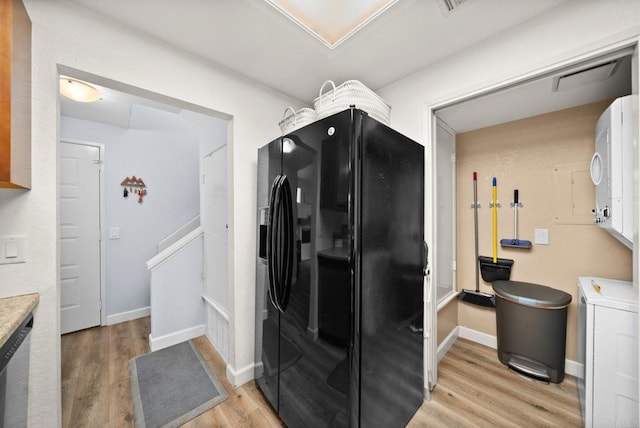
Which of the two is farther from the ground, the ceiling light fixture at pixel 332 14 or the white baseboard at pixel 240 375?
the ceiling light fixture at pixel 332 14

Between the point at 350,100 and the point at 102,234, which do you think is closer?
the point at 350,100

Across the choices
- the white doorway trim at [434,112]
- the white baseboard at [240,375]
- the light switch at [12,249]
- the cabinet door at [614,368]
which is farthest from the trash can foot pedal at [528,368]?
the light switch at [12,249]

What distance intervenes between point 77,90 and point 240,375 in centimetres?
284

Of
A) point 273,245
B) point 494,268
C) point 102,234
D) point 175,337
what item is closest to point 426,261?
point 273,245

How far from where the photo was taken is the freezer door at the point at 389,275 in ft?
3.82

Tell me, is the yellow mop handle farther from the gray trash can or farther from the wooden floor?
the wooden floor

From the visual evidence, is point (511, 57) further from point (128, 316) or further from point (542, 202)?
point (128, 316)

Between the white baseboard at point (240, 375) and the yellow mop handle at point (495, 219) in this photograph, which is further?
the yellow mop handle at point (495, 219)

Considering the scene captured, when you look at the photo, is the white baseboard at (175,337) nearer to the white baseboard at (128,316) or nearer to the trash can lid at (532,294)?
the white baseboard at (128,316)

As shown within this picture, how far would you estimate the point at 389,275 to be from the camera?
1.34 m

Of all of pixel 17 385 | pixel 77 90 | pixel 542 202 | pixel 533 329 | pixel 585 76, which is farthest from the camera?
pixel 542 202

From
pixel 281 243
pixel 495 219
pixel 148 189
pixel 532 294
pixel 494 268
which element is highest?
pixel 148 189

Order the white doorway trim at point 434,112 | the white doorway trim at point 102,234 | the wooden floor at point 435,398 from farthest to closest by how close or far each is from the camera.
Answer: the white doorway trim at point 102,234, the wooden floor at point 435,398, the white doorway trim at point 434,112

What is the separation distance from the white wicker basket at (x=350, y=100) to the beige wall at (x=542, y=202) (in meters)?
1.67
